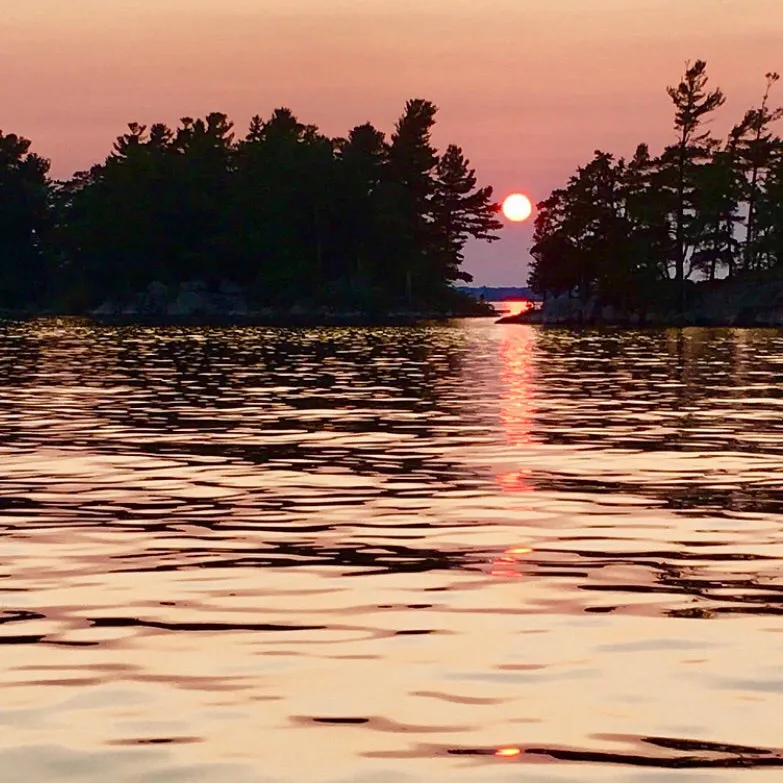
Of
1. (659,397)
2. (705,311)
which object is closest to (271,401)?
(659,397)

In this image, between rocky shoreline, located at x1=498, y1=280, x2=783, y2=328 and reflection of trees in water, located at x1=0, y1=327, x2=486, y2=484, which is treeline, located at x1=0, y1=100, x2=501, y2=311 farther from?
reflection of trees in water, located at x1=0, y1=327, x2=486, y2=484

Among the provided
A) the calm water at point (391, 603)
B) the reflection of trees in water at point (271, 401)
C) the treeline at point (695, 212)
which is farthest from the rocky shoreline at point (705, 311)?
the calm water at point (391, 603)

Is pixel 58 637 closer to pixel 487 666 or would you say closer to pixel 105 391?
pixel 487 666

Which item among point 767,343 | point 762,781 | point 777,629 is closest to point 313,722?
point 762,781

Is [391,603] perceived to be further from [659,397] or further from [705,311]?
[705,311]

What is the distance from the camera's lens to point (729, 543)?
15.5 meters

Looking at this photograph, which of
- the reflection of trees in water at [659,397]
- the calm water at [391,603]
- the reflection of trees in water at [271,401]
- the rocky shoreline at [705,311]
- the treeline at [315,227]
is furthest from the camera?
the treeline at [315,227]

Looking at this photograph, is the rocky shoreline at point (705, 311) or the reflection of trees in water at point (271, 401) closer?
the reflection of trees in water at point (271, 401)

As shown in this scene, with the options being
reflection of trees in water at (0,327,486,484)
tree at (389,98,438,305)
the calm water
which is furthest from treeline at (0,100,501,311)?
the calm water

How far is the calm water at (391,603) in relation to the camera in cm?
875

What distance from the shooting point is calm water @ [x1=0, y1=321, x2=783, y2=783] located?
8.75 metres

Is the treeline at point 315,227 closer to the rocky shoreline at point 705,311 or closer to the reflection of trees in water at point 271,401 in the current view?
the rocky shoreline at point 705,311

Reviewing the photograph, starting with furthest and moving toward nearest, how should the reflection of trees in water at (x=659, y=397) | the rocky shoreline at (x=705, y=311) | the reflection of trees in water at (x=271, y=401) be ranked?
the rocky shoreline at (x=705, y=311), the reflection of trees in water at (x=659, y=397), the reflection of trees in water at (x=271, y=401)

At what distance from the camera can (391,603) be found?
12617 mm
